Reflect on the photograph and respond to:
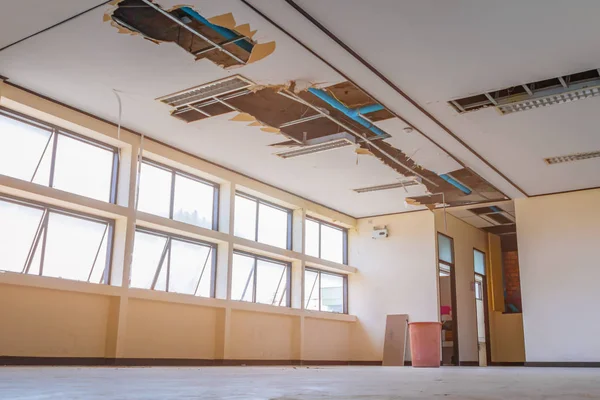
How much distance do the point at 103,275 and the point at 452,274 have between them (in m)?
7.38

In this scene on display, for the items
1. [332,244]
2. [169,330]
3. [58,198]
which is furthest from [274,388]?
[332,244]

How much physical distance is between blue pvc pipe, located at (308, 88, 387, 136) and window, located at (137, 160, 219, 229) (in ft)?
10.2

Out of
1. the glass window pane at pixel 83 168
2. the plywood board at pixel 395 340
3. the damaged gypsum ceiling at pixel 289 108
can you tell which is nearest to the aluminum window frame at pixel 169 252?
the glass window pane at pixel 83 168

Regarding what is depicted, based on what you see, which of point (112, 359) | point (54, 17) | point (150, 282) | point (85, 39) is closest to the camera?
point (54, 17)

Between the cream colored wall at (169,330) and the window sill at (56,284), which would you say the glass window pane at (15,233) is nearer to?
the window sill at (56,284)

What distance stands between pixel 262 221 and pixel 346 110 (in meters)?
4.05

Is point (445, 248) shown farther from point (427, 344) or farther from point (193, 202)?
point (193, 202)

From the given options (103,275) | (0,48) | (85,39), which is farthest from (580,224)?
(0,48)

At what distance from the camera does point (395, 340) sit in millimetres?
11578

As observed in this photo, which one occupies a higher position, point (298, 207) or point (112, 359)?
point (298, 207)

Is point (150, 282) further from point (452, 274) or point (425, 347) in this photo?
point (452, 274)

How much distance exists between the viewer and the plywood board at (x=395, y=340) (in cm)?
1140

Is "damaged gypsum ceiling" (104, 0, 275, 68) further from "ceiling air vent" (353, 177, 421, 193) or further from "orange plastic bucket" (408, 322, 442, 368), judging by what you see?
"orange plastic bucket" (408, 322, 442, 368)

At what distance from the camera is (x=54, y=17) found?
5316mm
